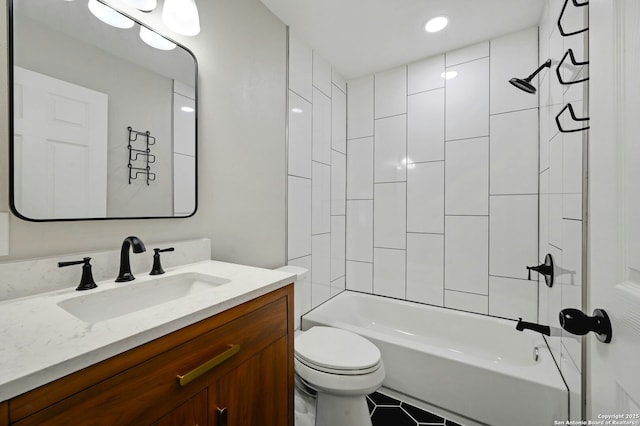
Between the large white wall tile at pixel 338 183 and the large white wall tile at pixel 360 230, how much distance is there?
10 centimetres

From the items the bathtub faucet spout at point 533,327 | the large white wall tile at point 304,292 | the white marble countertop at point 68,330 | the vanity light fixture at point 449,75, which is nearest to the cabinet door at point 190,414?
the white marble countertop at point 68,330

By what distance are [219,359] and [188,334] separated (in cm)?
12

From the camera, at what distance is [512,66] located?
77.9 inches

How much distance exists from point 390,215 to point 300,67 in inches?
56.1

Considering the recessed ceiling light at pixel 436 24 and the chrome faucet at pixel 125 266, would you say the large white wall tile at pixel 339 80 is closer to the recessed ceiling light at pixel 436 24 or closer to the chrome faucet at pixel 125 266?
the recessed ceiling light at pixel 436 24

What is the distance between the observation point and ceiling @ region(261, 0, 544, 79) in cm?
171

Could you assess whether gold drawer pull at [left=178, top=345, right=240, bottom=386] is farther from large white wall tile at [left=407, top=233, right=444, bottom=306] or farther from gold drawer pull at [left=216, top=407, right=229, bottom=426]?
large white wall tile at [left=407, top=233, right=444, bottom=306]

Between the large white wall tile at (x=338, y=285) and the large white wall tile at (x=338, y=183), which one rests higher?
the large white wall tile at (x=338, y=183)

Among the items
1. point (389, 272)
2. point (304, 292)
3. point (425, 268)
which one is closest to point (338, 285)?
point (389, 272)

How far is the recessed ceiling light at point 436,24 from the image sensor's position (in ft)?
6.01

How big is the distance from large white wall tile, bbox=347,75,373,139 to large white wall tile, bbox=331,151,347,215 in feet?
0.92

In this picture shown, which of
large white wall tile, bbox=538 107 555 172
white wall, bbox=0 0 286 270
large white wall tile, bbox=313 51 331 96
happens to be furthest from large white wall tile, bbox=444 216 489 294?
large white wall tile, bbox=313 51 331 96

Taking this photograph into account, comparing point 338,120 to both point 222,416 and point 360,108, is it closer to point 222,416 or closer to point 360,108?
point 360,108

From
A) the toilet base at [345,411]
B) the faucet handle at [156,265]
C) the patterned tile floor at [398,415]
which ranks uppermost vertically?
the faucet handle at [156,265]
